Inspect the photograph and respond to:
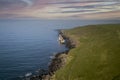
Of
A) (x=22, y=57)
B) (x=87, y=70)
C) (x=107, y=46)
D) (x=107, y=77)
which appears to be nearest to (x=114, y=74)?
(x=107, y=77)

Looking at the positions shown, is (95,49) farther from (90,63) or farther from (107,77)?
(107,77)

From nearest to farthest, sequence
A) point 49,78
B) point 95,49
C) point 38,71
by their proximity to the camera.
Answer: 1. point 49,78
2. point 38,71
3. point 95,49

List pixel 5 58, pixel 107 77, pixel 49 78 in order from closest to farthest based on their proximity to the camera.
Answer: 1. pixel 107 77
2. pixel 49 78
3. pixel 5 58

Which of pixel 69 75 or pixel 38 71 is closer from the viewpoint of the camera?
pixel 69 75

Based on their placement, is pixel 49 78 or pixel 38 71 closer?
pixel 49 78

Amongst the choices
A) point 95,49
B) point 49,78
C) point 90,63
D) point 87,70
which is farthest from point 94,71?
point 95,49

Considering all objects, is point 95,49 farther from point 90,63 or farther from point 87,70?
point 87,70

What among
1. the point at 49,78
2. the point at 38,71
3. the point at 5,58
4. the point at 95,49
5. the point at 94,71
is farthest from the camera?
the point at 5,58

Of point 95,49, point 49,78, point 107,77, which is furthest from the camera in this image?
point 95,49
